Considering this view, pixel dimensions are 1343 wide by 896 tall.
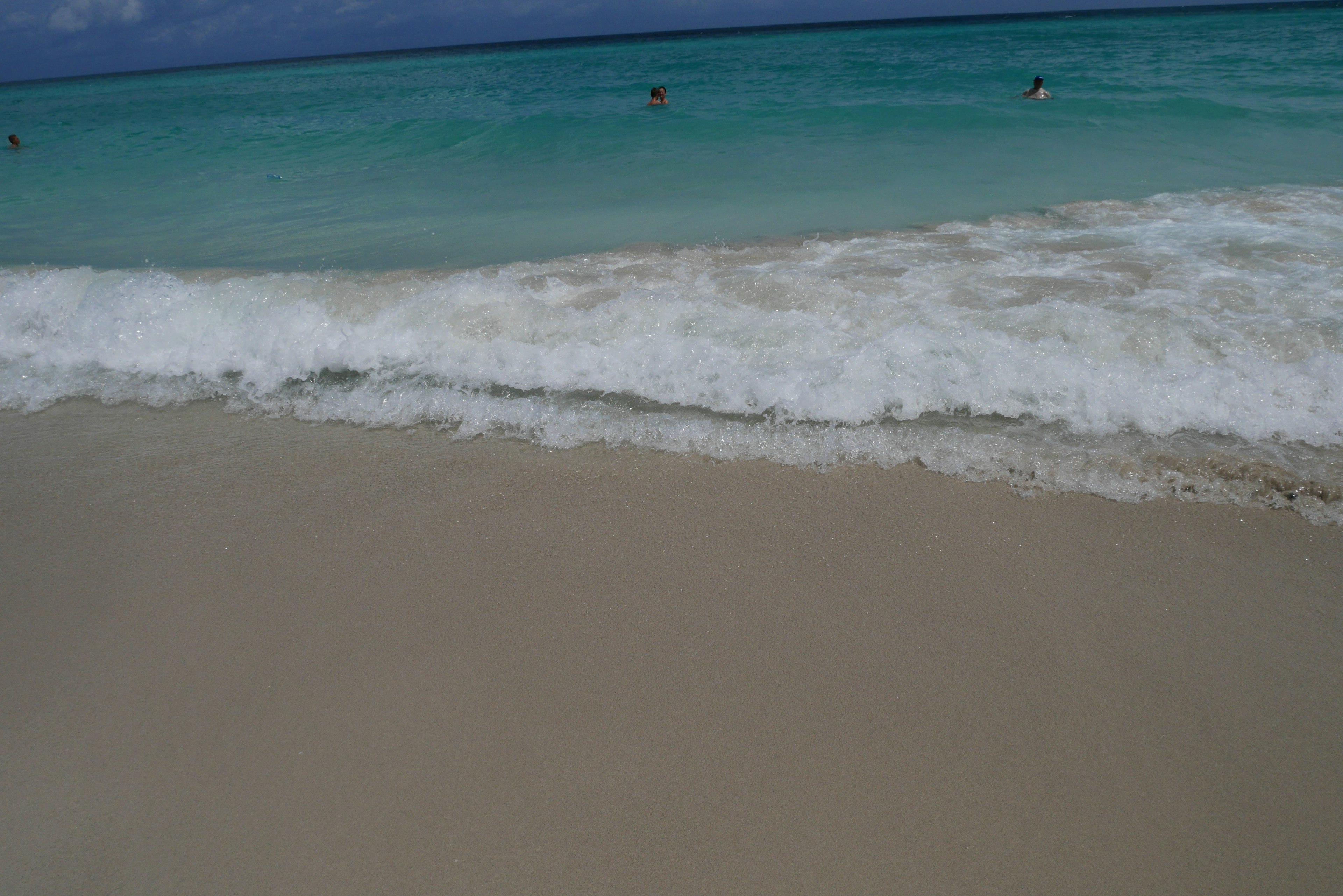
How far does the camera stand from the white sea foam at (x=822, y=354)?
292 centimetres

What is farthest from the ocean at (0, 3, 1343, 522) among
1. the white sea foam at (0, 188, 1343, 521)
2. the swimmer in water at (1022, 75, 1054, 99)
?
the swimmer in water at (1022, 75, 1054, 99)

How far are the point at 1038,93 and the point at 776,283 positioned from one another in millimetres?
10285

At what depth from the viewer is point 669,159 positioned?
31.6 ft

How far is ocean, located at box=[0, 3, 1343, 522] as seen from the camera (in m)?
3.07

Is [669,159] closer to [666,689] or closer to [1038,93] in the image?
[1038,93]

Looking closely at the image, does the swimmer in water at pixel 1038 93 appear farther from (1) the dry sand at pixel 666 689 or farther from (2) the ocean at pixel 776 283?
(1) the dry sand at pixel 666 689

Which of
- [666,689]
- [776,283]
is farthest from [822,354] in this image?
[666,689]

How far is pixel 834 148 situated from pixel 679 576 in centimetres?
883

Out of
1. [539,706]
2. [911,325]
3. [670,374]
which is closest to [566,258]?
[670,374]

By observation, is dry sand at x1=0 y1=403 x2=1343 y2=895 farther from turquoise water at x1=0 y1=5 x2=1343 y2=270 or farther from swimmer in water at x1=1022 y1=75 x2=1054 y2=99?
swimmer in water at x1=1022 y1=75 x2=1054 y2=99

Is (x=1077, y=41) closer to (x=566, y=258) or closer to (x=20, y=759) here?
(x=566, y=258)

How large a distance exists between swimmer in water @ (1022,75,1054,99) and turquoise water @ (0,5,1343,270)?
0.95 ft

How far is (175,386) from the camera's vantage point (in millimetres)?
3797

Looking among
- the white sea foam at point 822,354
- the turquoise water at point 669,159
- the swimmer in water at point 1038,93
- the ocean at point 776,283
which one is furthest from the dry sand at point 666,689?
the swimmer in water at point 1038,93
